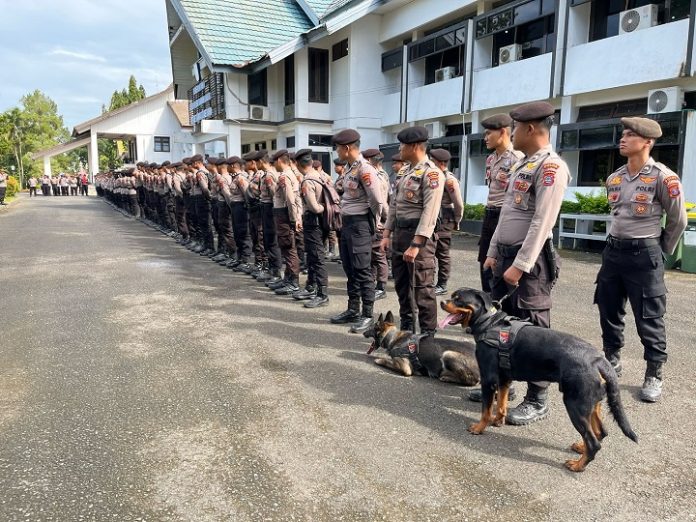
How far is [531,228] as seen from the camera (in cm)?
322

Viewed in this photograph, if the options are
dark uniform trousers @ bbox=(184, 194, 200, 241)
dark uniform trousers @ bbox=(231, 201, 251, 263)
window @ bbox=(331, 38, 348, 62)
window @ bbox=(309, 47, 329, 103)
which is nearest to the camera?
dark uniform trousers @ bbox=(231, 201, 251, 263)

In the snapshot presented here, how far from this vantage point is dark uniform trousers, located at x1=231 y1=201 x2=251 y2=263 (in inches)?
341

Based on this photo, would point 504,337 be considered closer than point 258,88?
Yes

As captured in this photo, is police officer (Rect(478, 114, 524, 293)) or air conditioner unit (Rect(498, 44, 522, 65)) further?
air conditioner unit (Rect(498, 44, 522, 65))

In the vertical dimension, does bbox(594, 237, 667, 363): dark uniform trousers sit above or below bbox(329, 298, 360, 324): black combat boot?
above

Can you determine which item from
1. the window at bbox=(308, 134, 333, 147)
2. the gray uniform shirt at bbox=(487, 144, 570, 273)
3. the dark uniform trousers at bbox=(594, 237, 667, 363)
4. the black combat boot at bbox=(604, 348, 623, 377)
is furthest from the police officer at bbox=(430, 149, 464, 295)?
the window at bbox=(308, 134, 333, 147)

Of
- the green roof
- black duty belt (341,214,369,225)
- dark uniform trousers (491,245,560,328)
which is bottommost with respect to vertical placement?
dark uniform trousers (491,245,560,328)

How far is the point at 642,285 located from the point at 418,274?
1.68 m

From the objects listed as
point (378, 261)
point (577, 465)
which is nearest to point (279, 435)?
point (577, 465)

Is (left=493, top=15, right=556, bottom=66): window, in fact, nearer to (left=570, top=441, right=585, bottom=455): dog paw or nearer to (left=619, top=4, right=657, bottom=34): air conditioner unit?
(left=619, top=4, right=657, bottom=34): air conditioner unit

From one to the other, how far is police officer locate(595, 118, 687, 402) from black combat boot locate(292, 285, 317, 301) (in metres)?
3.85

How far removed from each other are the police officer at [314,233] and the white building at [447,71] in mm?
8308

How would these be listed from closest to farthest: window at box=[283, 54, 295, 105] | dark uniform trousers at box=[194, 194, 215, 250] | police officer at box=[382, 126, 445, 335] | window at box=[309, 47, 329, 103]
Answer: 1. police officer at box=[382, 126, 445, 335]
2. dark uniform trousers at box=[194, 194, 215, 250]
3. window at box=[309, 47, 329, 103]
4. window at box=[283, 54, 295, 105]

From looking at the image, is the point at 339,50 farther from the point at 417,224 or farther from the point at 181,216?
the point at 417,224
